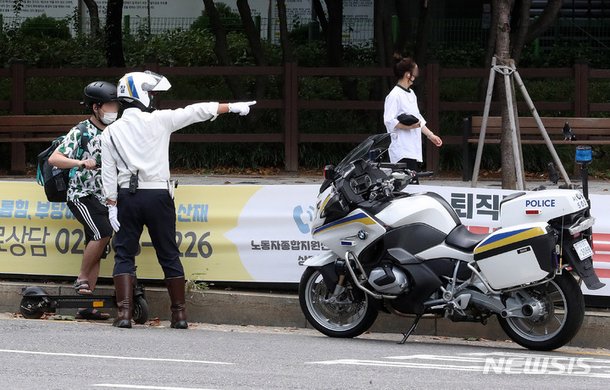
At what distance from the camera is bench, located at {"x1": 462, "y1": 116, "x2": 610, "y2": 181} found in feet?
56.5

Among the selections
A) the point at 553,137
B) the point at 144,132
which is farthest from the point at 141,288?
the point at 553,137

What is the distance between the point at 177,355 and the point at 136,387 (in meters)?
1.26

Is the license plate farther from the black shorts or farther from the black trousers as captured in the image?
the black shorts

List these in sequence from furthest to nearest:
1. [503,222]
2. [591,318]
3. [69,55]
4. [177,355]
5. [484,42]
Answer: [484,42] < [69,55] < [591,318] < [503,222] < [177,355]

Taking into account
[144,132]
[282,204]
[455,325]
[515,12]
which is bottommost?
[455,325]

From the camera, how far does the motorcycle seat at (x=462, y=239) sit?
8.98m

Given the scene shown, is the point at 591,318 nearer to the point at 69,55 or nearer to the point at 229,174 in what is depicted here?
the point at 229,174

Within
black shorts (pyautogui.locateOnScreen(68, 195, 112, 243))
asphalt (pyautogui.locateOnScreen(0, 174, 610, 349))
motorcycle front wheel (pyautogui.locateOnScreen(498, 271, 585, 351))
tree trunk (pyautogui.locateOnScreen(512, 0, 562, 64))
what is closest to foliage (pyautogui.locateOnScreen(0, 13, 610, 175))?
tree trunk (pyautogui.locateOnScreen(512, 0, 562, 64))

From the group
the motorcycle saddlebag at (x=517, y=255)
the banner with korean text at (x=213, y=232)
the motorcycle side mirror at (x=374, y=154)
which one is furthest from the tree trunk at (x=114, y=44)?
the motorcycle saddlebag at (x=517, y=255)

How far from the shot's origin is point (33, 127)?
727 inches

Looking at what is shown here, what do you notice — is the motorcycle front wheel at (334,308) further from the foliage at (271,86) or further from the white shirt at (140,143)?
the foliage at (271,86)

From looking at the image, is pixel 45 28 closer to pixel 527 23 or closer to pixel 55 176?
pixel 527 23

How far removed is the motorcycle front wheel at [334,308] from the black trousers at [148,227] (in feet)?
3.72

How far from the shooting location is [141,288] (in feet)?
33.6
